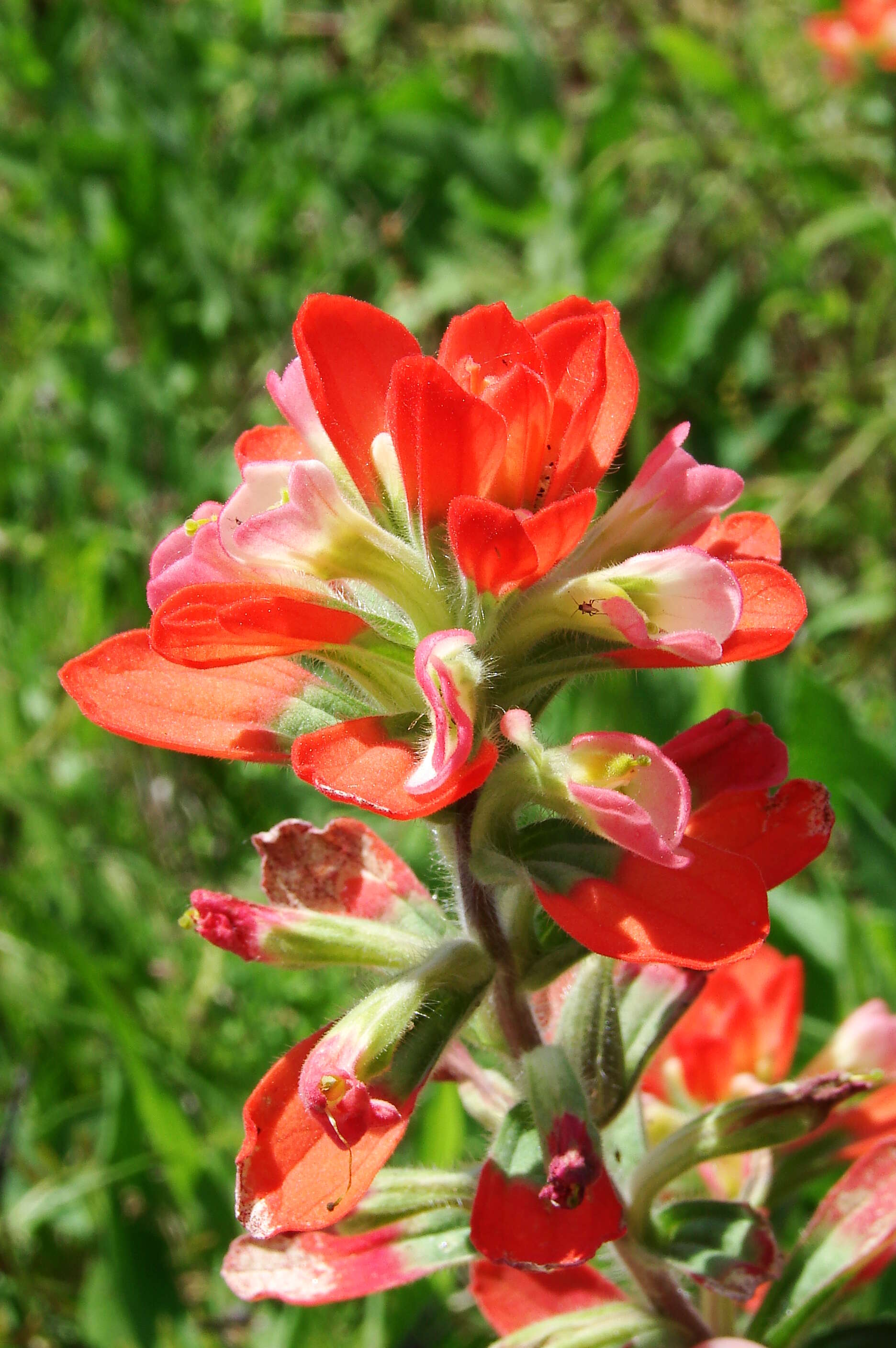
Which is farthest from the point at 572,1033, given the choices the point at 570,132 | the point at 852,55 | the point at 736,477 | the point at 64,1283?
the point at 852,55

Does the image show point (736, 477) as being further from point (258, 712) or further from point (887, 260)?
point (887, 260)

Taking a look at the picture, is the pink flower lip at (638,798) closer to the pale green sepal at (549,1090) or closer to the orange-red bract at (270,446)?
the pale green sepal at (549,1090)

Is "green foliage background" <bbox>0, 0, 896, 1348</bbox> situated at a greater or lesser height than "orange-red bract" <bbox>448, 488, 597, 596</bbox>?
lesser

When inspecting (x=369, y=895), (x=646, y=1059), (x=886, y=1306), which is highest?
(x=369, y=895)

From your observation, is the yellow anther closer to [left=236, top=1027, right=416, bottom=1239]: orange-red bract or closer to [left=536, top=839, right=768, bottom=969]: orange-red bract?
[left=536, top=839, right=768, bottom=969]: orange-red bract

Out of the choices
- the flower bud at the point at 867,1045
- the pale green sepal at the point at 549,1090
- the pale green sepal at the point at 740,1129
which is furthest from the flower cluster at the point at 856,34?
the pale green sepal at the point at 549,1090

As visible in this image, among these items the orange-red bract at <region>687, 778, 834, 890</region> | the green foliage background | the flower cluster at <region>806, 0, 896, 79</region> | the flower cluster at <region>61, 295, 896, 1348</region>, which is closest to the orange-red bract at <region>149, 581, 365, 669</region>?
the flower cluster at <region>61, 295, 896, 1348</region>
